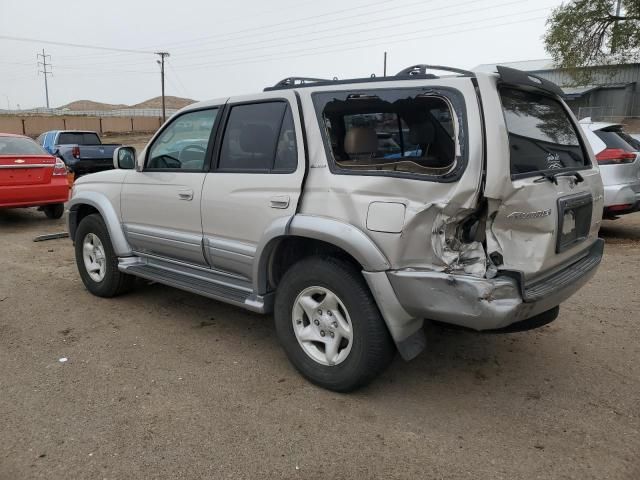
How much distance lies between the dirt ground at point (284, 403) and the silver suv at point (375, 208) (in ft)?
1.39

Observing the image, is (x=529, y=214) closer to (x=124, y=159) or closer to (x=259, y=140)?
(x=259, y=140)

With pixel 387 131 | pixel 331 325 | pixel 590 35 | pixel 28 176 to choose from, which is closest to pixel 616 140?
pixel 387 131

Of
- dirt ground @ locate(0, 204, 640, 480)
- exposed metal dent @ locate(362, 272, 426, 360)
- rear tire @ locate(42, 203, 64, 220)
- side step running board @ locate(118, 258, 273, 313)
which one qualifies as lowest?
dirt ground @ locate(0, 204, 640, 480)

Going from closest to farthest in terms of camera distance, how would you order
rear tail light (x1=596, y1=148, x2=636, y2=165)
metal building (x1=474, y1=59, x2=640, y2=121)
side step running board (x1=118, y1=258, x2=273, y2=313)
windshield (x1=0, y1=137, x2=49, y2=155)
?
side step running board (x1=118, y1=258, x2=273, y2=313) → rear tail light (x1=596, y1=148, x2=636, y2=165) → windshield (x1=0, y1=137, x2=49, y2=155) → metal building (x1=474, y1=59, x2=640, y2=121)

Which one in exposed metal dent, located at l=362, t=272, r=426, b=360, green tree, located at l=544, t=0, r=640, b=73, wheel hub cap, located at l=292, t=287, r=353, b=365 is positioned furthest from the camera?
green tree, located at l=544, t=0, r=640, b=73

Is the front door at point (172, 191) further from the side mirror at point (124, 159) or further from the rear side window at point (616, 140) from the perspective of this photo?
the rear side window at point (616, 140)

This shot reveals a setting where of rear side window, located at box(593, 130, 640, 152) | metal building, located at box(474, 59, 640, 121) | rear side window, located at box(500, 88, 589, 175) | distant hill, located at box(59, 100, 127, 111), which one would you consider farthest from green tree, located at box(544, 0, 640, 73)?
distant hill, located at box(59, 100, 127, 111)

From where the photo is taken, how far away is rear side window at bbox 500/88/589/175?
2949 millimetres

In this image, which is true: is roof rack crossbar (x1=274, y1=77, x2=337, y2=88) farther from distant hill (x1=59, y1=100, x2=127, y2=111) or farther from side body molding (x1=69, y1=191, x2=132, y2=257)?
distant hill (x1=59, y1=100, x2=127, y2=111)

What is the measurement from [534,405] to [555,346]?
1.02 m

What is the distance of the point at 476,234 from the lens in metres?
2.81

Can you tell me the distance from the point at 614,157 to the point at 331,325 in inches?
224

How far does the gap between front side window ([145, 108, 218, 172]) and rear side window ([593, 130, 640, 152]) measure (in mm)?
5750

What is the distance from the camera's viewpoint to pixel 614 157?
7.04m
